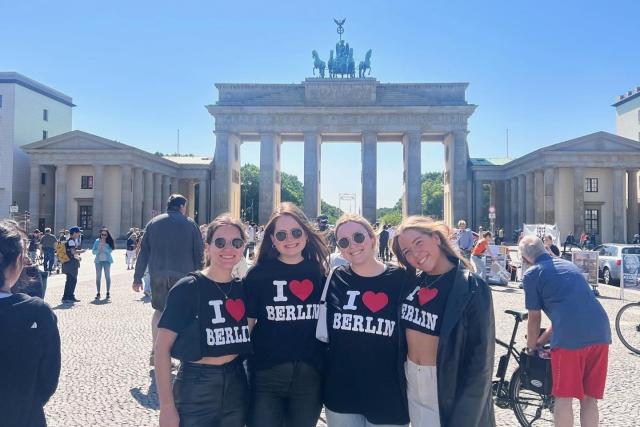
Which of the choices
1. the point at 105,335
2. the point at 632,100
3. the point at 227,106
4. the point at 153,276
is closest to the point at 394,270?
the point at 153,276

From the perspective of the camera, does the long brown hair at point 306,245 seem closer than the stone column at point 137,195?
Yes

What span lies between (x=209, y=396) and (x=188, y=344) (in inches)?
13.7

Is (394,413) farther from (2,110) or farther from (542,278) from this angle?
(2,110)

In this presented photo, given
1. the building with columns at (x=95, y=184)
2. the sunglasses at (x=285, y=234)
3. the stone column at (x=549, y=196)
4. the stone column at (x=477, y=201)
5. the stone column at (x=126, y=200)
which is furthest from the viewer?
the stone column at (x=477, y=201)

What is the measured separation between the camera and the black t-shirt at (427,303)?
3143 millimetres

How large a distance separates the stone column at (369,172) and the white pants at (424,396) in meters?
47.4

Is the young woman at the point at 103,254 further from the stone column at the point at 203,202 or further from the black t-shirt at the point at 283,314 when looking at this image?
the stone column at the point at 203,202

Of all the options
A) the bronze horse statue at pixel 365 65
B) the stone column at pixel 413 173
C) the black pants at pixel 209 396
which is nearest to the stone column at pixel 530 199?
the stone column at pixel 413 173

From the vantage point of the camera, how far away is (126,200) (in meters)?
47.9

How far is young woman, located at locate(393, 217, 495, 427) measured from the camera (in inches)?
119

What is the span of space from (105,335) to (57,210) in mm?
44425

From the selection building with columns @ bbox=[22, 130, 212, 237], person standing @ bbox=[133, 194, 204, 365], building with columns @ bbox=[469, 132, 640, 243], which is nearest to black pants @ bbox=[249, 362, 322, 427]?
person standing @ bbox=[133, 194, 204, 365]

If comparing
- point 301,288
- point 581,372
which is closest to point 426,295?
point 301,288

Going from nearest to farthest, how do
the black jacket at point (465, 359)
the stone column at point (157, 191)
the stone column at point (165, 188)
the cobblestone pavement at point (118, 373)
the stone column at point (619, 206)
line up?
the black jacket at point (465, 359) < the cobblestone pavement at point (118, 373) < the stone column at point (619, 206) < the stone column at point (157, 191) < the stone column at point (165, 188)
